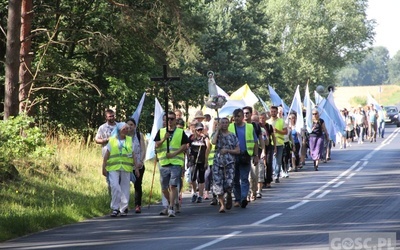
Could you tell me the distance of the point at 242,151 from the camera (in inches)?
742

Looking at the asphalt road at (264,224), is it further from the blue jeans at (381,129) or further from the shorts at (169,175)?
the blue jeans at (381,129)

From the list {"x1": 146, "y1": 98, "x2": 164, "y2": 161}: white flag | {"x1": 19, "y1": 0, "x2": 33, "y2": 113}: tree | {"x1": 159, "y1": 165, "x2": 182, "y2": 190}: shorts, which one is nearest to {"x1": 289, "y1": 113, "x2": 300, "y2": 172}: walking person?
{"x1": 146, "y1": 98, "x2": 164, "y2": 161}: white flag

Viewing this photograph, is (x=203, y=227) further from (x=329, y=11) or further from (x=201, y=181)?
(x=329, y=11)

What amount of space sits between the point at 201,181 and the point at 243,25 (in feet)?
153

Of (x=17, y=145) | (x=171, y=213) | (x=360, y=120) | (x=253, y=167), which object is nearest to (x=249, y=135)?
(x=253, y=167)

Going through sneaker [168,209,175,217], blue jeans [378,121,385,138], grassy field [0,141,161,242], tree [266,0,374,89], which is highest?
tree [266,0,374,89]

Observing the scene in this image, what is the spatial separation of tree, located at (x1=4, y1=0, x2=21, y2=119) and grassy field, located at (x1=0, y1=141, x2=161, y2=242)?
5.45 feet

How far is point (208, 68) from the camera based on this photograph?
196 feet

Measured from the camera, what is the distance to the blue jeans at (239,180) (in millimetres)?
18688

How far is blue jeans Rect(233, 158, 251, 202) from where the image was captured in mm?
18688

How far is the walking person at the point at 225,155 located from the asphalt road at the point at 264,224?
19.5 inches

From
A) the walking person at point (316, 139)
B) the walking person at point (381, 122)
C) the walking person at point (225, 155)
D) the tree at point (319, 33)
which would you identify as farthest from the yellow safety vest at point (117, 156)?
the tree at point (319, 33)

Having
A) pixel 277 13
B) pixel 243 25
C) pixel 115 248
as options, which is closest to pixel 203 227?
pixel 115 248

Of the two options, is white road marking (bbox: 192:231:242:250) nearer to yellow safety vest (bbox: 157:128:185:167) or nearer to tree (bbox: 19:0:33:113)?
yellow safety vest (bbox: 157:128:185:167)
